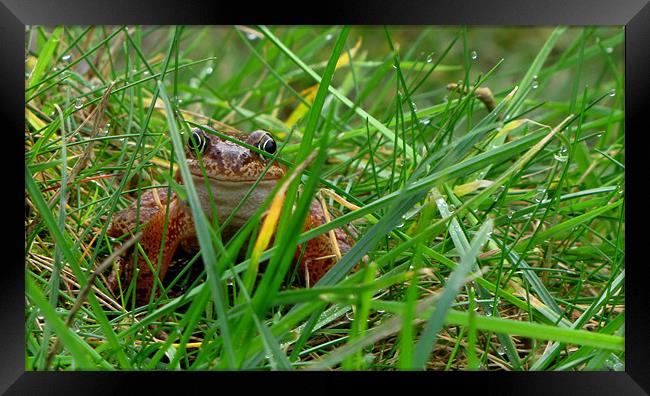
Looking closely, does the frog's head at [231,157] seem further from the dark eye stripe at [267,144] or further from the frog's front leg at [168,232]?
the frog's front leg at [168,232]

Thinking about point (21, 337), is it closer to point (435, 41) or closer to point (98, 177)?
point (98, 177)

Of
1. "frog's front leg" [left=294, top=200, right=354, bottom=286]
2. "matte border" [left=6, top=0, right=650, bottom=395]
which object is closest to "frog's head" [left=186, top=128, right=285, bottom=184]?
"frog's front leg" [left=294, top=200, right=354, bottom=286]

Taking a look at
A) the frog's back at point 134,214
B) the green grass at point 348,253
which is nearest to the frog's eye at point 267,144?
the green grass at point 348,253

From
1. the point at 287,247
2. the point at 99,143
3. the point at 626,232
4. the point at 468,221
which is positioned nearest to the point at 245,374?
the point at 287,247

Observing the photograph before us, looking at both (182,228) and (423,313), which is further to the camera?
(182,228)

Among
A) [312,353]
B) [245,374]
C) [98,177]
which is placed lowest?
[312,353]

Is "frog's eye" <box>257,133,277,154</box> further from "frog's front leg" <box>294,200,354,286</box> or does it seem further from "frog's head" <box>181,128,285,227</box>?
"frog's front leg" <box>294,200,354,286</box>
